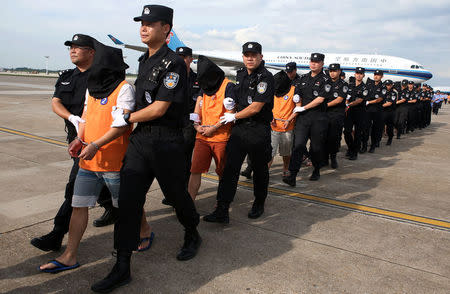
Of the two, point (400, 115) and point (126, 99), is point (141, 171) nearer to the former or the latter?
point (126, 99)

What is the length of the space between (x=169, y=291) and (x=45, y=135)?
7.31 m

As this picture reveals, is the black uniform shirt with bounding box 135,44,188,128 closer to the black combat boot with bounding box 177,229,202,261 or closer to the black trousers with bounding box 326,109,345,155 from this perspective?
the black combat boot with bounding box 177,229,202,261

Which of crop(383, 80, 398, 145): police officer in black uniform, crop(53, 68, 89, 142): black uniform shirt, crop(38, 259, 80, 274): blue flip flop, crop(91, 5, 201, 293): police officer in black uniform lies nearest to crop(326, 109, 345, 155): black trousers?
crop(383, 80, 398, 145): police officer in black uniform

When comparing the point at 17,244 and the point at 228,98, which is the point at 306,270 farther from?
the point at 17,244

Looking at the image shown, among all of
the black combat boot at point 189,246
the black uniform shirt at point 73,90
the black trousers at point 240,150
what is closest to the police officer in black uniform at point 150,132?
the black combat boot at point 189,246

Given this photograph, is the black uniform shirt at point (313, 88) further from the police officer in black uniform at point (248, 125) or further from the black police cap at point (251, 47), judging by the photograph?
the black police cap at point (251, 47)

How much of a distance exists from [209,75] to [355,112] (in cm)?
584

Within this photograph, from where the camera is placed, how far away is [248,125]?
3.84m

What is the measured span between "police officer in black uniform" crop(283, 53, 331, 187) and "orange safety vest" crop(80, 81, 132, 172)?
3276mm

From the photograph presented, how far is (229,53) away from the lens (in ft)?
134

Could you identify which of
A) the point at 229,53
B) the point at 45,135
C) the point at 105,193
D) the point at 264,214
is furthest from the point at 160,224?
the point at 229,53

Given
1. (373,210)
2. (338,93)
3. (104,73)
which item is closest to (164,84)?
(104,73)

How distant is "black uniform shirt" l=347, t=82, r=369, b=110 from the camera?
8.19m

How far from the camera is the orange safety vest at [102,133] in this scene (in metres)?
2.64
